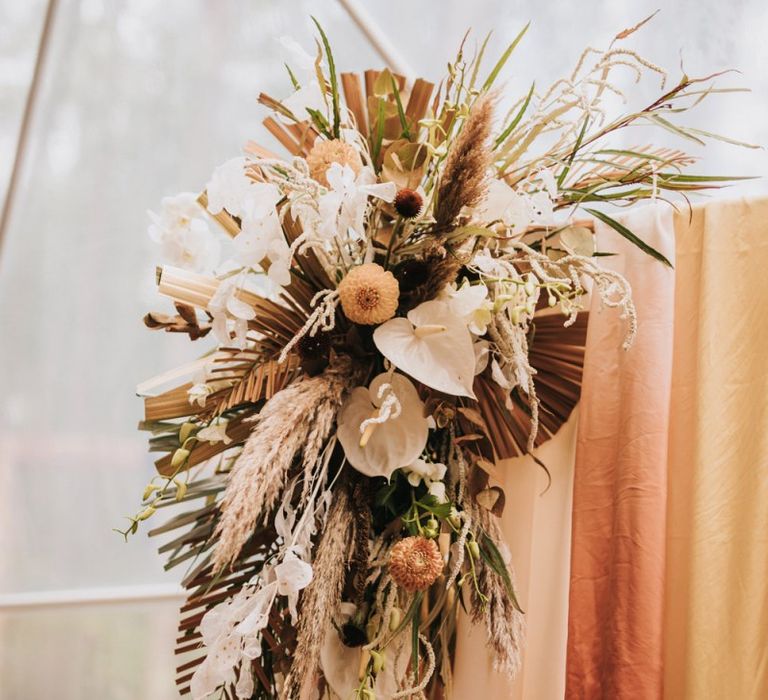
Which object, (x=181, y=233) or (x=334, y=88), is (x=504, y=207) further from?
(x=181, y=233)

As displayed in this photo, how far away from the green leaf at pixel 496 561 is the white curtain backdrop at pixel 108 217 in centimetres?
76

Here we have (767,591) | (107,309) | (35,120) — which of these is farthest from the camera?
(107,309)

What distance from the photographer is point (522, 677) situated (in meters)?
0.96

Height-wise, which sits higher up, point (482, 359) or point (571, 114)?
point (571, 114)

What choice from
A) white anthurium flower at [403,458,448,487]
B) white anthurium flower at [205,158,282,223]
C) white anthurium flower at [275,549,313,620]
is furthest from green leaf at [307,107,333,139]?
white anthurium flower at [275,549,313,620]

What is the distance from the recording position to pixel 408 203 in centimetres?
80

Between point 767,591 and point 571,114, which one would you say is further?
point 571,114

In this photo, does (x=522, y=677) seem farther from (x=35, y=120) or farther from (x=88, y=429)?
(x=35, y=120)

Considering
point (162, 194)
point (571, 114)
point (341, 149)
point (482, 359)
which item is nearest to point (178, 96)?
point (162, 194)

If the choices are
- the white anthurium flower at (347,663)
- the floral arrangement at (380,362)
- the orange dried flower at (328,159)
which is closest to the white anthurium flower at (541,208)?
the floral arrangement at (380,362)

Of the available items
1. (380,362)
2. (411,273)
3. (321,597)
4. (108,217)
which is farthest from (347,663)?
(108,217)

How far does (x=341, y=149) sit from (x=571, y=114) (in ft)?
2.29

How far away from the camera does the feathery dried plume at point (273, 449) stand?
67 centimetres

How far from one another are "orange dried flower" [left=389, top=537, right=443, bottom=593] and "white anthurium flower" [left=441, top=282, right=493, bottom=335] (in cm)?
26
